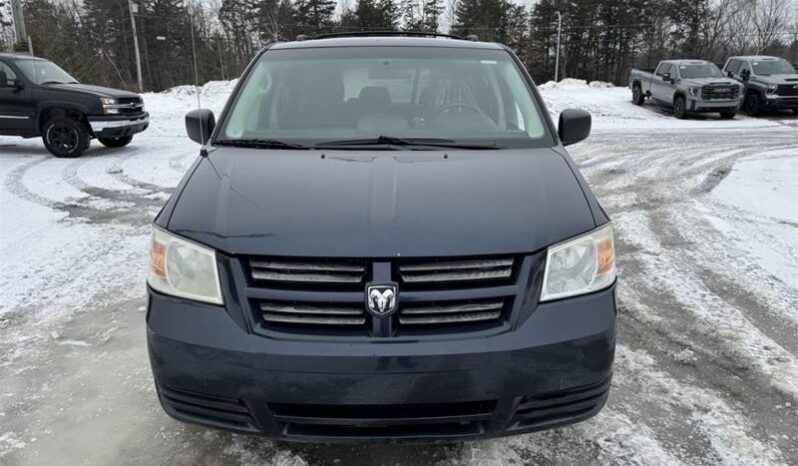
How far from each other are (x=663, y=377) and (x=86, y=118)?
10931 millimetres

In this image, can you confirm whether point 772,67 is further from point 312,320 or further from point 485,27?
point 485,27

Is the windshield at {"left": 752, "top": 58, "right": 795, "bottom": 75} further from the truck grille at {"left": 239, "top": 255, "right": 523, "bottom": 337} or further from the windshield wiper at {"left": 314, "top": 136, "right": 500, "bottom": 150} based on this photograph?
the truck grille at {"left": 239, "top": 255, "right": 523, "bottom": 337}

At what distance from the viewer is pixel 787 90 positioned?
18.8 metres

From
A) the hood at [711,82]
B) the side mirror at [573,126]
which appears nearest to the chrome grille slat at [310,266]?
the side mirror at [573,126]

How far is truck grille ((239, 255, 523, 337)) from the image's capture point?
210 centimetres

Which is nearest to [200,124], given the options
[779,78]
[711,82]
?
[711,82]

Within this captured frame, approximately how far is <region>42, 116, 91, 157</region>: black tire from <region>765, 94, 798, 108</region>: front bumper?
19.8 meters

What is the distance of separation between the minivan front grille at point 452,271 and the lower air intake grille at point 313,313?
22cm

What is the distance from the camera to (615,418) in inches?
113

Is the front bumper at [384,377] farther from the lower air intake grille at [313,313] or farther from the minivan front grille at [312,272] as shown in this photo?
the minivan front grille at [312,272]

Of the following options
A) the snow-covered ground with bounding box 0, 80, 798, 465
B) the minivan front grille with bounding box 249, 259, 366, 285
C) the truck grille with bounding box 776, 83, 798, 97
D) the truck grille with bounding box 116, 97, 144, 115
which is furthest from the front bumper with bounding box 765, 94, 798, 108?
the minivan front grille with bounding box 249, 259, 366, 285

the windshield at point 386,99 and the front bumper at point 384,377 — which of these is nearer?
the front bumper at point 384,377

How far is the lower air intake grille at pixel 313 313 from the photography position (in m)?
2.10

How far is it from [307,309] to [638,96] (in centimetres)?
2333
